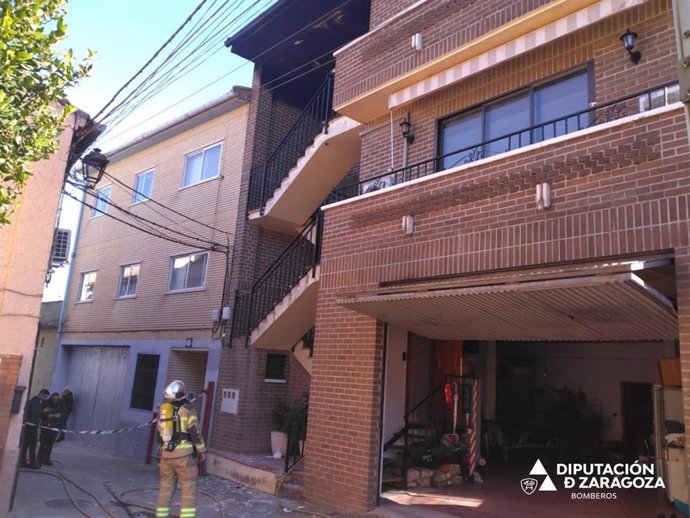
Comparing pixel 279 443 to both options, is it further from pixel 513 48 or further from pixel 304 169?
pixel 513 48

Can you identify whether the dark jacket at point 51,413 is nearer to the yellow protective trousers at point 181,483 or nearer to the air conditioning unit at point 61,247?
the air conditioning unit at point 61,247

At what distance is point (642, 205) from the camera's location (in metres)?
5.62

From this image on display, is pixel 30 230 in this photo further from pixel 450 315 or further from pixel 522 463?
pixel 522 463

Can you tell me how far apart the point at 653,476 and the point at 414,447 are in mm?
3760

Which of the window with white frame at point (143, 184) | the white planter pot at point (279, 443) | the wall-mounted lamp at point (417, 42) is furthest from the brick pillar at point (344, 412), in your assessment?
the window with white frame at point (143, 184)

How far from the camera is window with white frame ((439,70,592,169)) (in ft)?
23.7

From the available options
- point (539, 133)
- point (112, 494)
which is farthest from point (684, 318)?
point (112, 494)

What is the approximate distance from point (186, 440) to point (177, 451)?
6.5 inches

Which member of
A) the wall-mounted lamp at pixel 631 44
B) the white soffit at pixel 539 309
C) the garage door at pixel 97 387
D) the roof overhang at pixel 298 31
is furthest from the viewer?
the garage door at pixel 97 387

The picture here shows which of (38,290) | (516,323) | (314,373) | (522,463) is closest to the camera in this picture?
(516,323)

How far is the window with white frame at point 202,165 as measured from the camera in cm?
1518

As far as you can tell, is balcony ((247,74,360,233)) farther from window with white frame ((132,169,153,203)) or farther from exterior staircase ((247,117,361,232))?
window with white frame ((132,169,153,203))

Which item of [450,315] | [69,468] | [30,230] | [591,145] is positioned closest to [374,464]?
[450,315]

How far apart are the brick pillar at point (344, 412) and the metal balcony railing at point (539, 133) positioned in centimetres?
212
